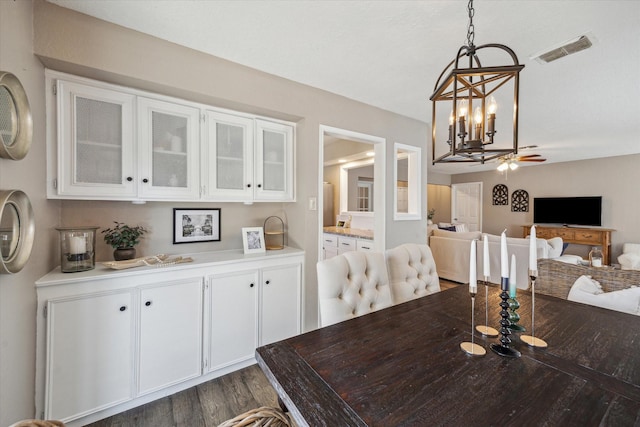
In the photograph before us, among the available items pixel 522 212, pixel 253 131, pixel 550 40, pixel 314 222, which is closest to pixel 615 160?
pixel 522 212

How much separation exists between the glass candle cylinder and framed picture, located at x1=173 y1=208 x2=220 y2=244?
60cm

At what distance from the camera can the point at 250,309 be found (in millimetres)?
2094

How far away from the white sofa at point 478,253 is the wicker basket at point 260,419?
3.95m

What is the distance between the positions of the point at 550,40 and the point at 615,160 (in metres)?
6.58

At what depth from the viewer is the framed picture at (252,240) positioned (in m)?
2.27

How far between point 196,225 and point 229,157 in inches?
26.8

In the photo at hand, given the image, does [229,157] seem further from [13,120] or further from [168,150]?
[13,120]

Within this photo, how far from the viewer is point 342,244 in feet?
14.2

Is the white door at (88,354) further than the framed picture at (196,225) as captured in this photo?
No

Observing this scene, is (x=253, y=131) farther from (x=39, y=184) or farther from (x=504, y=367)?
(x=504, y=367)

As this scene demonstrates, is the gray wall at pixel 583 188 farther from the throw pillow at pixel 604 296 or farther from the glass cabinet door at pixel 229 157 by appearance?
the glass cabinet door at pixel 229 157

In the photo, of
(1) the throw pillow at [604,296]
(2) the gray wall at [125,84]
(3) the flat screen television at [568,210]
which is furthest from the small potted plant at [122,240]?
(3) the flat screen television at [568,210]

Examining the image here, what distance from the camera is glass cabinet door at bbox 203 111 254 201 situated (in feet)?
6.79

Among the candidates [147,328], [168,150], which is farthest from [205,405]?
[168,150]
